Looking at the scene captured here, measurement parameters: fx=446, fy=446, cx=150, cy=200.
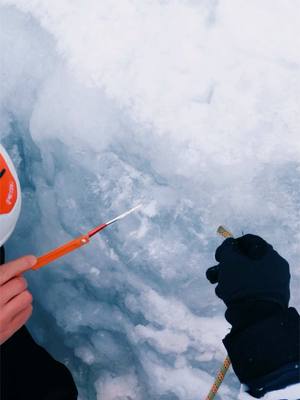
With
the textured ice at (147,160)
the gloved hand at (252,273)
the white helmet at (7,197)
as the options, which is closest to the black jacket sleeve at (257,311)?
the gloved hand at (252,273)

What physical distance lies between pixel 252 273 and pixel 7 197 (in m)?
0.61

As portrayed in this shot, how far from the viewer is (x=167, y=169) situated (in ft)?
4.28

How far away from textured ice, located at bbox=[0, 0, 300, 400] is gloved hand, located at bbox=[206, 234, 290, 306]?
0.23 meters

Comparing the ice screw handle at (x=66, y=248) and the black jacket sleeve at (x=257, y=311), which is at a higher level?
the ice screw handle at (x=66, y=248)

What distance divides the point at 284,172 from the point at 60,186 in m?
0.69

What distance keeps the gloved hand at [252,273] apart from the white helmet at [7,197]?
21.0 inches

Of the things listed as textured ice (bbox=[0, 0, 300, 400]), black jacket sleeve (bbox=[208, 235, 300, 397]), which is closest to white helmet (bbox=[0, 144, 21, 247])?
textured ice (bbox=[0, 0, 300, 400])

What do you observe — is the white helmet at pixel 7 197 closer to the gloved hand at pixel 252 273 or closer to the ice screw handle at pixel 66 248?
the ice screw handle at pixel 66 248

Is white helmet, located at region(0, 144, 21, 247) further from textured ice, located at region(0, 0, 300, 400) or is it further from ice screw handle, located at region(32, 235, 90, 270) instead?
textured ice, located at region(0, 0, 300, 400)

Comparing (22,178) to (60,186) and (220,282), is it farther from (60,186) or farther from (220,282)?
(220,282)

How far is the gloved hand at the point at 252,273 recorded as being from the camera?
1.01 meters

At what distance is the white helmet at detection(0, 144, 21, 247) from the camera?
1078 mm

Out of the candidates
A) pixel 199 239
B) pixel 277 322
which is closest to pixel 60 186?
pixel 199 239

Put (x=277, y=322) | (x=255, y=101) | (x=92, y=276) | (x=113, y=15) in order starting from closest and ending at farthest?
(x=277, y=322)
(x=255, y=101)
(x=113, y=15)
(x=92, y=276)
